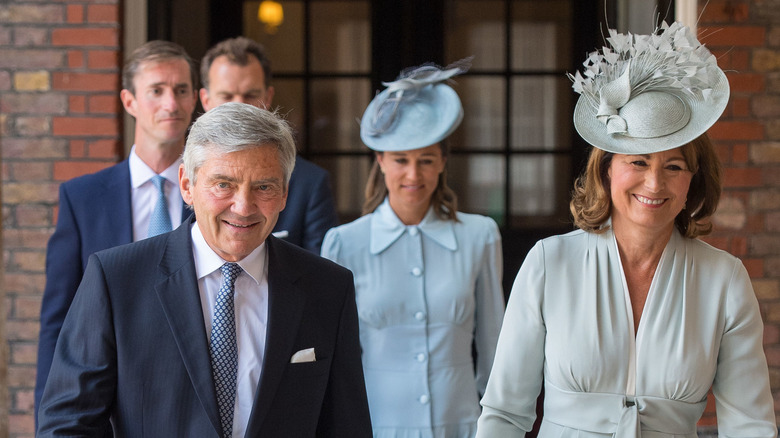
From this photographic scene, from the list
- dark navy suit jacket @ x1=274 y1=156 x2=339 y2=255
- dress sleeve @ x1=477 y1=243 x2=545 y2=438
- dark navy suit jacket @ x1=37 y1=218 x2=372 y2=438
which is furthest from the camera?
dark navy suit jacket @ x1=274 y1=156 x2=339 y2=255

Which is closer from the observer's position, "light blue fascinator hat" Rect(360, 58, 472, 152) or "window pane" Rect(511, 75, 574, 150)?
"light blue fascinator hat" Rect(360, 58, 472, 152)

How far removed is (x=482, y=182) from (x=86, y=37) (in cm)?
262

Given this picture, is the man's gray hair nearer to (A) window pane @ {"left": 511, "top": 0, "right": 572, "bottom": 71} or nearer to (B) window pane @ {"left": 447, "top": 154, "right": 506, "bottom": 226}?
(B) window pane @ {"left": 447, "top": 154, "right": 506, "bottom": 226}

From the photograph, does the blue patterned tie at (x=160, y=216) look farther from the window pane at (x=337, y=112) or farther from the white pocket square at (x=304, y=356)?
the window pane at (x=337, y=112)

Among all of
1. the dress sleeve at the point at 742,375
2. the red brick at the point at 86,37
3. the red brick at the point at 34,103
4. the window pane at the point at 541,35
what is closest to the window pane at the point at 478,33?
the window pane at the point at 541,35

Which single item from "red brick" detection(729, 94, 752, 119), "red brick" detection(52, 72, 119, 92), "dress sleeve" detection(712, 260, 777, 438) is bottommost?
"dress sleeve" detection(712, 260, 777, 438)

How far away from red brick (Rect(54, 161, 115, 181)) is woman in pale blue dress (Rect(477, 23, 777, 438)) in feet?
8.38

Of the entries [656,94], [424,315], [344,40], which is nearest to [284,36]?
[344,40]

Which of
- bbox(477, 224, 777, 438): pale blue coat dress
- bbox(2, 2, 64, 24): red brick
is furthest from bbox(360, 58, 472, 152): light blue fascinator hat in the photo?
bbox(2, 2, 64, 24): red brick

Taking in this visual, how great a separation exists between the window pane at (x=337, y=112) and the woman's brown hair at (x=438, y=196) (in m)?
2.39

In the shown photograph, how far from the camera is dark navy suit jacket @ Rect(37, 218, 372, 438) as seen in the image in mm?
2107

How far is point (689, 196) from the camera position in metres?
2.64

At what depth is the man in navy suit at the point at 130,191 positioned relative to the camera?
316 centimetres

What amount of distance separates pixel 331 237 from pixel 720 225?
2092 millimetres
